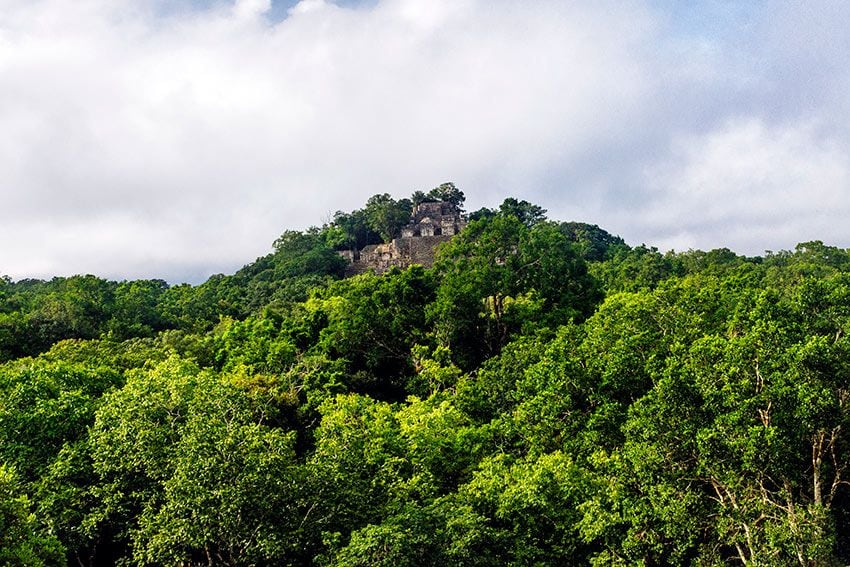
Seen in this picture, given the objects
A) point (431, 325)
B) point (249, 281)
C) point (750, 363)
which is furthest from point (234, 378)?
point (249, 281)

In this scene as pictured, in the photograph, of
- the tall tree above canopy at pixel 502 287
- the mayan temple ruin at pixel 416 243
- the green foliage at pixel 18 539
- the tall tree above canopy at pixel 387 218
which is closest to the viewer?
the green foliage at pixel 18 539

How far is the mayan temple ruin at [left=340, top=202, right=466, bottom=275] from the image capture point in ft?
211

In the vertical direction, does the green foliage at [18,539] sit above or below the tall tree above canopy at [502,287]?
below

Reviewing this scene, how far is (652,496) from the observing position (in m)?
15.0

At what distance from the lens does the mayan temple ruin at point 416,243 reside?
6431 centimetres

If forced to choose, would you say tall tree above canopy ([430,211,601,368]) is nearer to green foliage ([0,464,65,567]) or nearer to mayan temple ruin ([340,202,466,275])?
green foliage ([0,464,65,567])

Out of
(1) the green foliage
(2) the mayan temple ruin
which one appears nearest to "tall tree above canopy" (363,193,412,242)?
(2) the mayan temple ruin

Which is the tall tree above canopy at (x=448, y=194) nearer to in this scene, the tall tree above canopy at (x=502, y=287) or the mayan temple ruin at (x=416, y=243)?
the mayan temple ruin at (x=416, y=243)

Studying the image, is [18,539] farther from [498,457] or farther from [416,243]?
[416,243]

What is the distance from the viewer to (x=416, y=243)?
6612cm

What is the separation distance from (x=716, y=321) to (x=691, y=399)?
8295mm

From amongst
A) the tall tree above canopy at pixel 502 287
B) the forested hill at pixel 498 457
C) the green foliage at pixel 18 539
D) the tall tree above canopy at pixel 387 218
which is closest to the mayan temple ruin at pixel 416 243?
the tall tree above canopy at pixel 387 218

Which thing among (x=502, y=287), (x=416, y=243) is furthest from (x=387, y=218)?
(x=502, y=287)

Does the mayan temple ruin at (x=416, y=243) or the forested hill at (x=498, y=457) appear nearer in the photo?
the forested hill at (x=498, y=457)
